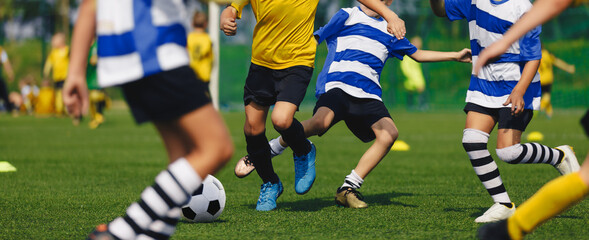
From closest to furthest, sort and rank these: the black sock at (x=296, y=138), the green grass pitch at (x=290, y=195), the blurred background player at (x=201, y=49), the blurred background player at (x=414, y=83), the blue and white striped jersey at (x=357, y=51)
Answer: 1. the green grass pitch at (x=290, y=195)
2. the black sock at (x=296, y=138)
3. the blue and white striped jersey at (x=357, y=51)
4. the blurred background player at (x=201, y=49)
5. the blurred background player at (x=414, y=83)

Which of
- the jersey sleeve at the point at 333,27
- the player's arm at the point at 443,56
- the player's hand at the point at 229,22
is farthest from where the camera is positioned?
the jersey sleeve at the point at 333,27

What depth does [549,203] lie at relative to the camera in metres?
2.84

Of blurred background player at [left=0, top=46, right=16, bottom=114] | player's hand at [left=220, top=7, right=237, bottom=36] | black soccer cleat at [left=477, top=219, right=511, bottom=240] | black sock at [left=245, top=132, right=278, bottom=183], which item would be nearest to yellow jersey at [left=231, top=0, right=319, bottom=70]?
player's hand at [left=220, top=7, right=237, bottom=36]

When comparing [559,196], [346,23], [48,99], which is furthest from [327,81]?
[48,99]

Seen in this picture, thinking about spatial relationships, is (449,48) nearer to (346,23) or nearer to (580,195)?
(346,23)

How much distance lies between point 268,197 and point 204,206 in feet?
2.44

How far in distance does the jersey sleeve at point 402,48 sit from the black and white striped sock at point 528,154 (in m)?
1.31

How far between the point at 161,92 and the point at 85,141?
9510mm

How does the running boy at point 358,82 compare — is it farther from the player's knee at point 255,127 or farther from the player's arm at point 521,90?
the player's arm at point 521,90

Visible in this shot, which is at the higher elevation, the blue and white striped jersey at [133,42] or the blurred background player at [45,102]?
the blue and white striped jersey at [133,42]

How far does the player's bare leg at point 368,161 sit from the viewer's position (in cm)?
514

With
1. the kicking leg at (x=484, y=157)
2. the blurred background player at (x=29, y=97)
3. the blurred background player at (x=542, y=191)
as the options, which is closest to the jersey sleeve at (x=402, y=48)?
the kicking leg at (x=484, y=157)

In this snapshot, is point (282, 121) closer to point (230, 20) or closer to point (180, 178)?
point (230, 20)

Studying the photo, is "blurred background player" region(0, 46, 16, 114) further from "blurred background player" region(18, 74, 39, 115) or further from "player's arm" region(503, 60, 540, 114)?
"player's arm" region(503, 60, 540, 114)
